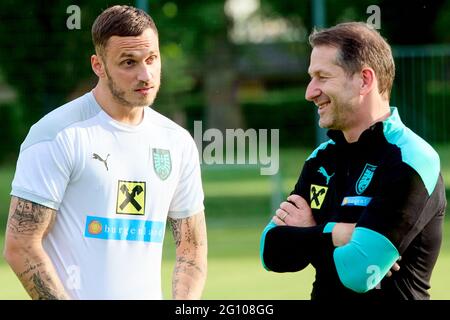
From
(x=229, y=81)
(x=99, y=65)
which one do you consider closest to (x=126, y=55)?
(x=99, y=65)

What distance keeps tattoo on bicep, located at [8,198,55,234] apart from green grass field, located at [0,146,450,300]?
5986mm

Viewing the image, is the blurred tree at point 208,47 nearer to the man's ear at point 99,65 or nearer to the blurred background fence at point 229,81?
the blurred background fence at point 229,81

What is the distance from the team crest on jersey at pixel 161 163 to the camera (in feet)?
16.4

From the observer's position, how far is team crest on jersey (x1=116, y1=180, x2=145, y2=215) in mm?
4867

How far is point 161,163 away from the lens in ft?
16.5

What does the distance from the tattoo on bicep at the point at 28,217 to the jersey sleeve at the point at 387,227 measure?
4.21 ft

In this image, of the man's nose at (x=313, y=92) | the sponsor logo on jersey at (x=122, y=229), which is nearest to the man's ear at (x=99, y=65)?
the sponsor logo on jersey at (x=122, y=229)

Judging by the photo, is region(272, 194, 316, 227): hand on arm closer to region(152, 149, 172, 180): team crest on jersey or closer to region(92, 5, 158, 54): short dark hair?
region(152, 149, 172, 180): team crest on jersey

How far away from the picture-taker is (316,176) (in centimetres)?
504

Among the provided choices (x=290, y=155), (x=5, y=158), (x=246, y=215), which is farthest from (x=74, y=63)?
(x=290, y=155)

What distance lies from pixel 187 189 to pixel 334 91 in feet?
2.80

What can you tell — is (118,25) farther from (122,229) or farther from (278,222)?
(278,222)

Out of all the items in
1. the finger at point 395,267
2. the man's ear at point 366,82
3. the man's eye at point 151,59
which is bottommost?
the finger at point 395,267
